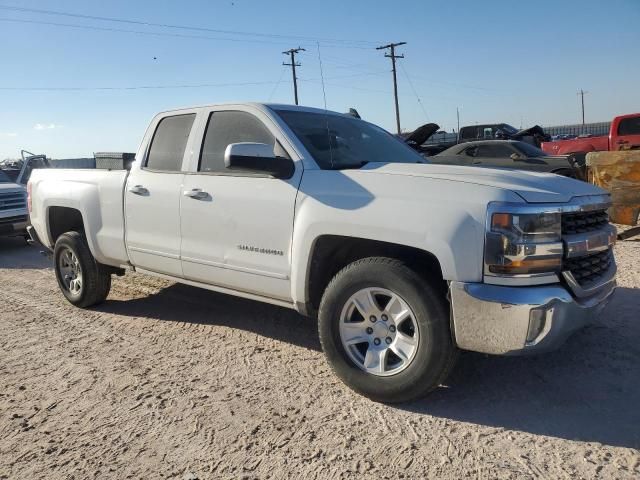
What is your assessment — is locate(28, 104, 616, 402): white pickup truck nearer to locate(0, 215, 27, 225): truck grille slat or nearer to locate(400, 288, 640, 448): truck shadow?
locate(400, 288, 640, 448): truck shadow

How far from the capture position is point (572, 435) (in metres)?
2.83

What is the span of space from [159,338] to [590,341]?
350 centimetres

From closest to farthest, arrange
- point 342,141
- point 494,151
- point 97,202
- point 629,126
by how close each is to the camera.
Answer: point 342,141 → point 97,202 → point 494,151 → point 629,126

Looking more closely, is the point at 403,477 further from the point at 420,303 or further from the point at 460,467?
the point at 420,303

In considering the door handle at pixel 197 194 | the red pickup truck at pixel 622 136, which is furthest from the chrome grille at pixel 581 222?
the red pickup truck at pixel 622 136

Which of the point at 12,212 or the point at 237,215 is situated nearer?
the point at 237,215

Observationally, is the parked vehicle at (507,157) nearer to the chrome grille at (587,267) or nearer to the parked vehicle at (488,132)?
the parked vehicle at (488,132)

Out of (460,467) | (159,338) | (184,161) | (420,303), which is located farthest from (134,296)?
(460,467)

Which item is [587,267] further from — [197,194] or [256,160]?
[197,194]

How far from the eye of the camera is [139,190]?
4.63 m

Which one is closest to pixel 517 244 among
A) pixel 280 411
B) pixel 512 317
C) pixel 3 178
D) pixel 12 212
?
pixel 512 317

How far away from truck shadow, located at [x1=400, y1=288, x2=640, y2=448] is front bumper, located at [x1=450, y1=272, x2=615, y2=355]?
459 mm

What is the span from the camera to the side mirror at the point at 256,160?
3437mm

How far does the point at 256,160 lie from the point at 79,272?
2.90m
